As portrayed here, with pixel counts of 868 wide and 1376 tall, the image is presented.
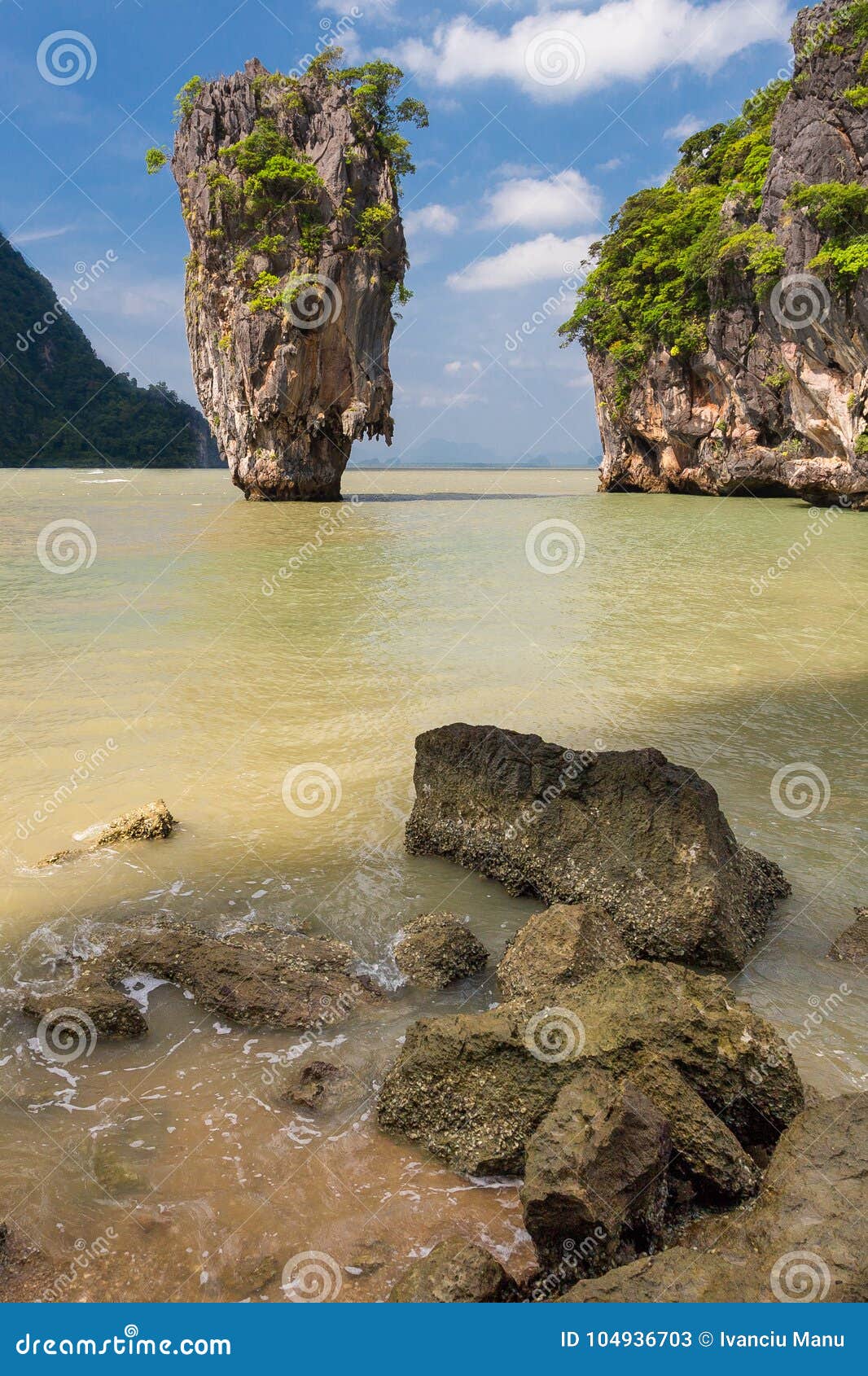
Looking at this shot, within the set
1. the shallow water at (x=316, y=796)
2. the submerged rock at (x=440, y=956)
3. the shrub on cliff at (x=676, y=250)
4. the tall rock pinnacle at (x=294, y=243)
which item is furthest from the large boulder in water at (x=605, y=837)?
the shrub on cliff at (x=676, y=250)

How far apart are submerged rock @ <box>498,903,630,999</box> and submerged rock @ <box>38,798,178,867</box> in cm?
279

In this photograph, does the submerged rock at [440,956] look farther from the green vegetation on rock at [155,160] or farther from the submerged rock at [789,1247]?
the green vegetation on rock at [155,160]

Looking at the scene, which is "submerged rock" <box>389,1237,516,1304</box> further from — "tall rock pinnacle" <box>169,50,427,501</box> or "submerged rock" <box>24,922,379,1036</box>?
"tall rock pinnacle" <box>169,50,427,501</box>

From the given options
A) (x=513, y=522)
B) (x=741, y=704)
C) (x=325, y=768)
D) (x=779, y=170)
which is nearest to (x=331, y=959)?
(x=325, y=768)

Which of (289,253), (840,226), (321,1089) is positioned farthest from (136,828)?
(289,253)

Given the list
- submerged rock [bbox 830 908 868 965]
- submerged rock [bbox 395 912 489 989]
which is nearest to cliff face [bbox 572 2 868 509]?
submerged rock [bbox 830 908 868 965]

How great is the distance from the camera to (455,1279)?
2350 millimetres

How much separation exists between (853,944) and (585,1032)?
6.46ft

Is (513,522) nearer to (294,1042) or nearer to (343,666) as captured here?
(343,666)

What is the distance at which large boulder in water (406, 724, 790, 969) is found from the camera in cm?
452

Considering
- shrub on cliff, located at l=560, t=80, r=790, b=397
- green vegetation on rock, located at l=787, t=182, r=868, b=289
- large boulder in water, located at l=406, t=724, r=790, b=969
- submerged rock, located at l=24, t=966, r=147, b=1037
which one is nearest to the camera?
submerged rock, located at l=24, t=966, r=147, b=1037

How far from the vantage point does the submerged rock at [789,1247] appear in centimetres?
212

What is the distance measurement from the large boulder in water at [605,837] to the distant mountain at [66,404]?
8944cm

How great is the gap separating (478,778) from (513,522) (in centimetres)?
2543
